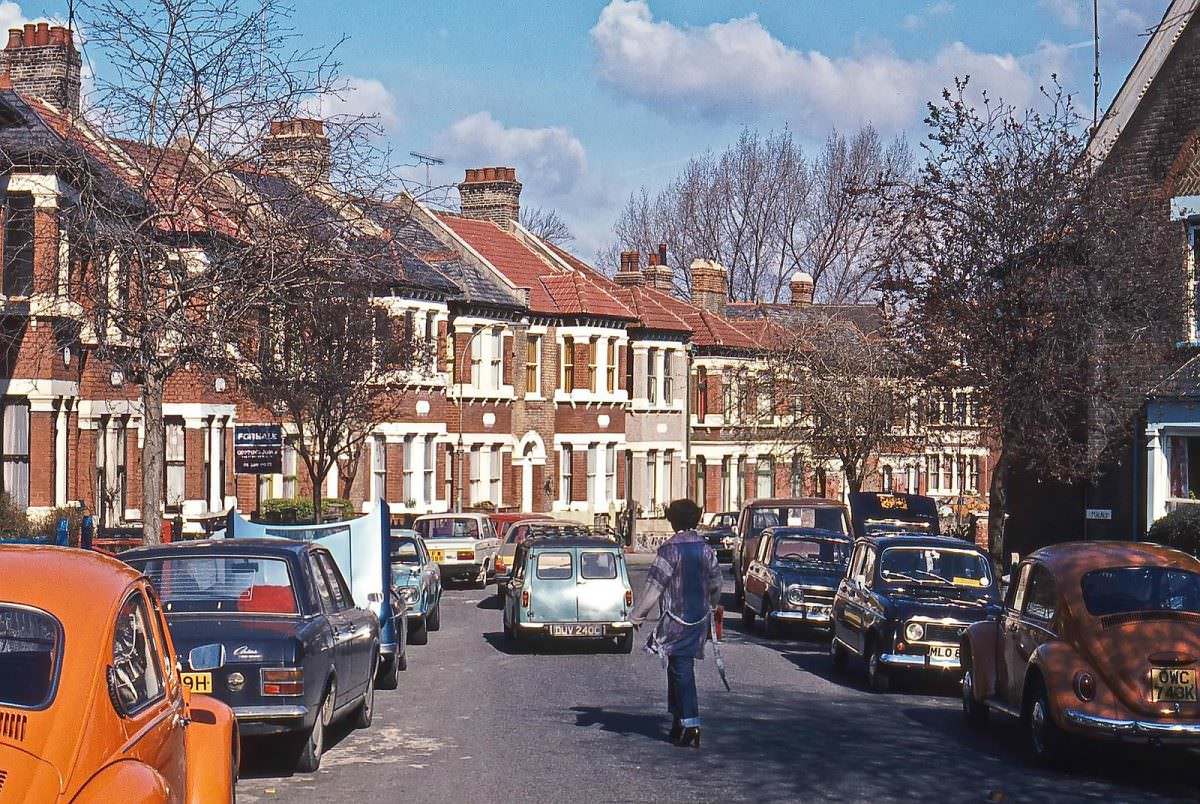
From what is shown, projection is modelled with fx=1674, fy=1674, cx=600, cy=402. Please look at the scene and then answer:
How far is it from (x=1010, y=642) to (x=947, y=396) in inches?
515

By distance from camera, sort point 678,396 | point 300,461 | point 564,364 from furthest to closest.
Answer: point 678,396 → point 564,364 → point 300,461

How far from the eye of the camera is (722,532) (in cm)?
5403

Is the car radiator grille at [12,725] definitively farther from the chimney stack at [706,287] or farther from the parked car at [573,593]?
the chimney stack at [706,287]

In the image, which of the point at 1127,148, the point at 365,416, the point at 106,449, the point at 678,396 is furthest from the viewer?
the point at 678,396

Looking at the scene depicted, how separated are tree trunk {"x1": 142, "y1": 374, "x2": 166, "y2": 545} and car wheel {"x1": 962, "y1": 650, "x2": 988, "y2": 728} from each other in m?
9.14

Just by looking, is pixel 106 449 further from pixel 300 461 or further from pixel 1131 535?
pixel 1131 535

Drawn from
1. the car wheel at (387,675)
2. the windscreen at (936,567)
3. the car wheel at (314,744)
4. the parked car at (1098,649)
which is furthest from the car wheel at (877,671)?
the car wheel at (314,744)

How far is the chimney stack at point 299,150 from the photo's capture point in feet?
63.6

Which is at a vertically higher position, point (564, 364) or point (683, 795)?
point (564, 364)

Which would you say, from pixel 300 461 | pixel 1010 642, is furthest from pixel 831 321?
pixel 1010 642

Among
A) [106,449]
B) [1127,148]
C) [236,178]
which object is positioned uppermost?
[1127,148]

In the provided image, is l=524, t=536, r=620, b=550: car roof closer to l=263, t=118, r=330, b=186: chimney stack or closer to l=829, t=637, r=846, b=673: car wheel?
l=829, t=637, r=846, b=673: car wheel

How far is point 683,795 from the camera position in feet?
36.4

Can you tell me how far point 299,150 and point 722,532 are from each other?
3613 centimetres
